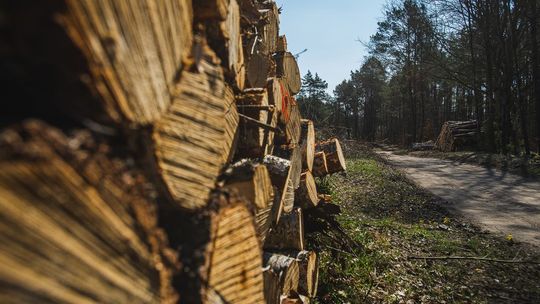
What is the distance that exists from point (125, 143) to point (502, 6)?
20.5 metres

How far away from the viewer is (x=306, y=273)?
9.61ft

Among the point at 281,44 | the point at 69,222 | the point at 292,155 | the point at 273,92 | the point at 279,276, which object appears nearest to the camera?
the point at 69,222

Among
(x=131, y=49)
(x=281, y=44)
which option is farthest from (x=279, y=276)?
(x=281, y=44)

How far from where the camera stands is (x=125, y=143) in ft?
2.79

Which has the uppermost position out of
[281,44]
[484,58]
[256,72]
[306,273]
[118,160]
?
[484,58]

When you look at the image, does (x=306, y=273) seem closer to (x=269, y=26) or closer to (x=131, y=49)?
(x=269, y=26)

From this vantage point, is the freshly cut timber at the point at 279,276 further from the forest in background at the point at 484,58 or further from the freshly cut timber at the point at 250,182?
the forest in background at the point at 484,58

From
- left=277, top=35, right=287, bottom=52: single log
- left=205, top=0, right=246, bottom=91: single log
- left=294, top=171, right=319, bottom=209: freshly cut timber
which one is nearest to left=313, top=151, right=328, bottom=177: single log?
left=294, top=171, right=319, bottom=209: freshly cut timber

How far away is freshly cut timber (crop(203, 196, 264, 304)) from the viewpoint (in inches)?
48.2

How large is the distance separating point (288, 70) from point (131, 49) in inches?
144

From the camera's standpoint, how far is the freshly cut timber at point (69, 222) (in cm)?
57

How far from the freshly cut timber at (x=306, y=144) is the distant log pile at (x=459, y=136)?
18.1 metres

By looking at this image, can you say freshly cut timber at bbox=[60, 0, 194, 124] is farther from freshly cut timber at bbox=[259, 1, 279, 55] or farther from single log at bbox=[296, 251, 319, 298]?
freshly cut timber at bbox=[259, 1, 279, 55]

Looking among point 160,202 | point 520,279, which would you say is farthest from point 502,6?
point 160,202
